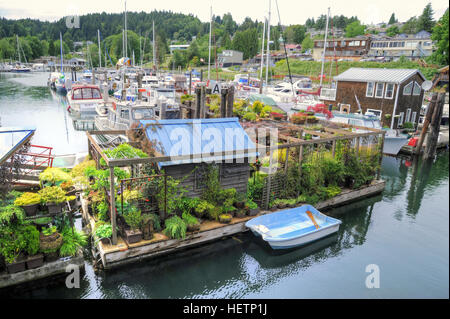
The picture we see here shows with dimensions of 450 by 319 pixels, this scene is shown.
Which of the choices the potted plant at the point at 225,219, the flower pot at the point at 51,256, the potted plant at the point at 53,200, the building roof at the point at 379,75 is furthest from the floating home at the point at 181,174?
the building roof at the point at 379,75

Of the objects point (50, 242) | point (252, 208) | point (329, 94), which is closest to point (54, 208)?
point (50, 242)

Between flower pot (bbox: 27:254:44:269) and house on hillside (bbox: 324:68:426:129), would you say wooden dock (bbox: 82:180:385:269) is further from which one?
house on hillside (bbox: 324:68:426:129)

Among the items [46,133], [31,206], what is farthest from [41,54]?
[31,206]

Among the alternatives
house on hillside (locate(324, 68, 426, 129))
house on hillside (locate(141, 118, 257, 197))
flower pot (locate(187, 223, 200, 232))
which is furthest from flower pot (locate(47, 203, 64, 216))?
house on hillside (locate(324, 68, 426, 129))

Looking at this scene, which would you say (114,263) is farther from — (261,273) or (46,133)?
(46,133)

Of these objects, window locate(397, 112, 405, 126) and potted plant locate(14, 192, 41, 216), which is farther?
window locate(397, 112, 405, 126)

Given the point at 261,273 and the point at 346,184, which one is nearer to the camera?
the point at 261,273
